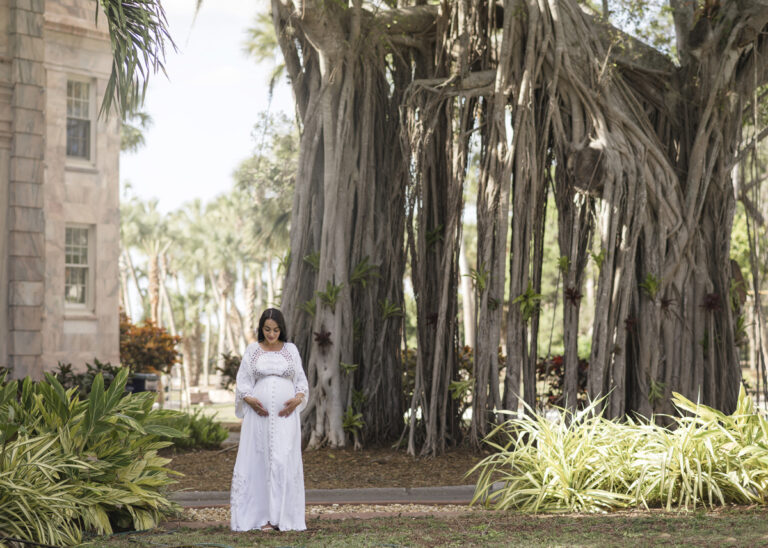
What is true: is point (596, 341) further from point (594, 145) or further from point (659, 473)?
point (659, 473)

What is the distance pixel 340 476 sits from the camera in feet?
26.5

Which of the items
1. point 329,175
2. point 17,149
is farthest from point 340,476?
point 17,149

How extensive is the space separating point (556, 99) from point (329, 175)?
97.3 inches

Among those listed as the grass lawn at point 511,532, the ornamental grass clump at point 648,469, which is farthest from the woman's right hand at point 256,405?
the ornamental grass clump at point 648,469

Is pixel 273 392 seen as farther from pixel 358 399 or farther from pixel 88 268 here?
pixel 88 268

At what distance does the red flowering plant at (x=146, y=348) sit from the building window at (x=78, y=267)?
2.84 m

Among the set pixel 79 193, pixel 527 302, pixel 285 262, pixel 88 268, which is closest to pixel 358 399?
pixel 285 262

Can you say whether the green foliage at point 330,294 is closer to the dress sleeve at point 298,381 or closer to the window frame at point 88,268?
the dress sleeve at point 298,381

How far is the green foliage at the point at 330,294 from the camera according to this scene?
955cm

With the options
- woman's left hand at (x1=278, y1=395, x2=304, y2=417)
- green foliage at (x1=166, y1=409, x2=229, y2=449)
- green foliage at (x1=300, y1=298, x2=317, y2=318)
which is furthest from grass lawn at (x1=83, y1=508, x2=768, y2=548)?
green foliage at (x1=166, y1=409, x2=229, y2=449)

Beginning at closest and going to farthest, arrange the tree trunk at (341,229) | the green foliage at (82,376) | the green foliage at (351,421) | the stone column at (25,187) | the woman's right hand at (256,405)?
the woman's right hand at (256,405)
the green foliage at (351,421)
the tree trunk at (341,229)
the stone column at (25,187)
the green foliage at (82,376)

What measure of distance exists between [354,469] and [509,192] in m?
3.09

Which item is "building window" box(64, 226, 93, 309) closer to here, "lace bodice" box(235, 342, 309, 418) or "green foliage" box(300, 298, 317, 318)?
"green foliage" box(300, 298, 317, 318)

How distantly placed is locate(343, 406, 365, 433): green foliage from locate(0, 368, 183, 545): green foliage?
12.2 feet
